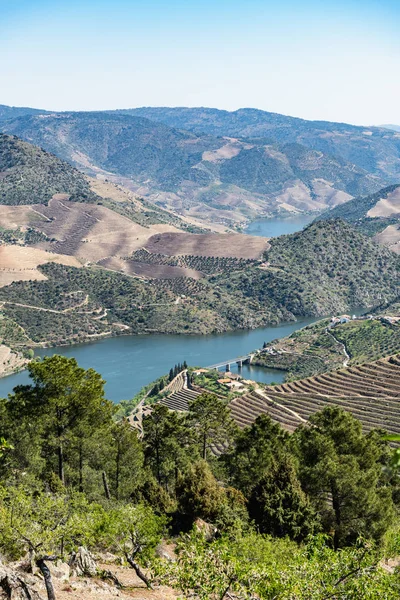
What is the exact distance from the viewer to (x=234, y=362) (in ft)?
340

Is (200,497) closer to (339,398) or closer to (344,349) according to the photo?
(339,398)

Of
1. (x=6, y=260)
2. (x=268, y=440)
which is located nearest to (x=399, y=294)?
(x=6, y=260)

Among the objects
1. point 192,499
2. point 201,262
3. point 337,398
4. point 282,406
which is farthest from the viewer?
point 201,262

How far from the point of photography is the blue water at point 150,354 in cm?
9519

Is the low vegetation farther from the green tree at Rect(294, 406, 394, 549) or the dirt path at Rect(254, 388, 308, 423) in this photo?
the dirt path at Rect(254, 388, 308, 423)

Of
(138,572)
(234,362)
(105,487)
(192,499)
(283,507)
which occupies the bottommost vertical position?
(234,362)

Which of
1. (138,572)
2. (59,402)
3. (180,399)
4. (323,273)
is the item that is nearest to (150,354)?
(180,399)

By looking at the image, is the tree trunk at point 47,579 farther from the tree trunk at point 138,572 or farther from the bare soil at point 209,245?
the bare soil at point 209,245

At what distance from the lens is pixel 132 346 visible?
115688 millimetres

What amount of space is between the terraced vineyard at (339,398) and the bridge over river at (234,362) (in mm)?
25847

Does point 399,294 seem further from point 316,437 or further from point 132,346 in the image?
point 316,437

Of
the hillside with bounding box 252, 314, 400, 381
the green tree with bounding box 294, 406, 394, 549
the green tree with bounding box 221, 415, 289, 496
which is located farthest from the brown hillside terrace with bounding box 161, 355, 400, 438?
the green tree with bounding box 294, 406, 394, 549

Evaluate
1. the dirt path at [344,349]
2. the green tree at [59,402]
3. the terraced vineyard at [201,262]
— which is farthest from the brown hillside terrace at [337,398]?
the terraced vineyard at [201,262]

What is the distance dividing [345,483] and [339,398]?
38745mm
